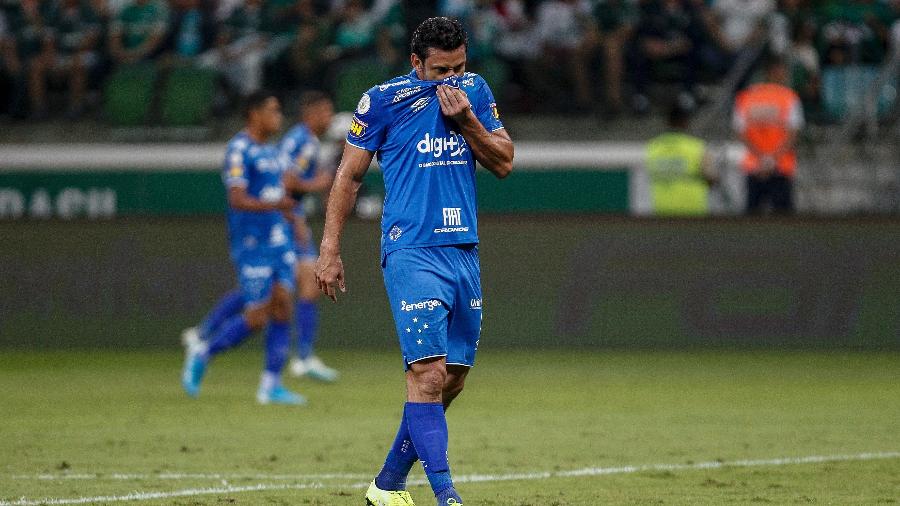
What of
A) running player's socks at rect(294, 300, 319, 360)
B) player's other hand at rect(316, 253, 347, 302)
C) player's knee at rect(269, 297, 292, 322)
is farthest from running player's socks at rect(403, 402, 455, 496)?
running player's socks at rect(294, 300, 319, 360)

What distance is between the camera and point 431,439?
6.40 meters

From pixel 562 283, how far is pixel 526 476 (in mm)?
8234

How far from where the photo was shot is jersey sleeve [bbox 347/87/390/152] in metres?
6.59

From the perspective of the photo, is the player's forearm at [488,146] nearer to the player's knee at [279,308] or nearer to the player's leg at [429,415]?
the player's leg at [429,415]

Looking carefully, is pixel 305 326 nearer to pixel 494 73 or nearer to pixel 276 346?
pixel 276 346

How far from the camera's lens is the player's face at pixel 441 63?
653cm

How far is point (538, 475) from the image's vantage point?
816cm

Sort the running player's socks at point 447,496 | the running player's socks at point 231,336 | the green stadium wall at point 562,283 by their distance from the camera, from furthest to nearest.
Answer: the green stadium wall at point 562,283 < the running player's socks at point 231,336 < the running player's socks at point 447,496

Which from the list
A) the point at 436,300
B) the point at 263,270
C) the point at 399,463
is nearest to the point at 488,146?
the point at 436,300

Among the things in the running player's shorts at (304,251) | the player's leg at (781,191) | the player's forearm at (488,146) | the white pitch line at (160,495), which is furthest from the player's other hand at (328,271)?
the player's leg at (781,191)

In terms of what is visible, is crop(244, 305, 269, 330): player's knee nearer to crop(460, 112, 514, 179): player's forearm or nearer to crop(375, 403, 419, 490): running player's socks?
crop(375, 403, 419, 490): running player's socks

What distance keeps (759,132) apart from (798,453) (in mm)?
8494

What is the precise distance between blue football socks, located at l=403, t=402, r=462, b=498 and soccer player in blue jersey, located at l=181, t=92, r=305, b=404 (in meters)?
5.63

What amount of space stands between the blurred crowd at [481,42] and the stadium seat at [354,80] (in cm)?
11
